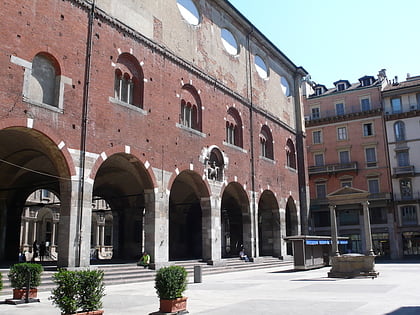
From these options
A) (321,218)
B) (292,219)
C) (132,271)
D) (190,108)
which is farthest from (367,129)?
(132,271)

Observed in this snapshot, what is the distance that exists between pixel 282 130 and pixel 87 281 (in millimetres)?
30972

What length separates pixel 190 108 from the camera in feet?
85.9

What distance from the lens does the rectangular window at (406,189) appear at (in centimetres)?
4397

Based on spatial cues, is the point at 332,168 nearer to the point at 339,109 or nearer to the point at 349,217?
the point at 349,217

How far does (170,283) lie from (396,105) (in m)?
43.1

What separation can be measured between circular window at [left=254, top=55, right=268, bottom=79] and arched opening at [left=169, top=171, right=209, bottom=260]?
36.7 feet

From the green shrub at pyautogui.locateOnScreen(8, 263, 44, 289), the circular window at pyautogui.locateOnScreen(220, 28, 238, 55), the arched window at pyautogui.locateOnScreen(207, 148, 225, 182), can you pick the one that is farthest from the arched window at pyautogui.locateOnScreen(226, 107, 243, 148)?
the green shrub at pyautogui.locateOnScreen(8, 263, 44, 289)

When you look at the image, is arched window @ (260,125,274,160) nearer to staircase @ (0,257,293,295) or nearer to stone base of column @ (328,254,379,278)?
staircase @ (0,257,293,295)

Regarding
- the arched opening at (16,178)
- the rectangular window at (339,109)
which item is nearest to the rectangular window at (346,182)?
the rectangular window at (339,109)

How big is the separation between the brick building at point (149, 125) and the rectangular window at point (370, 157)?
10.8 m

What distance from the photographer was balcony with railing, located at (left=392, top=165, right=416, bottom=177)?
4391cm

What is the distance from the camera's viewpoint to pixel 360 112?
157 feet

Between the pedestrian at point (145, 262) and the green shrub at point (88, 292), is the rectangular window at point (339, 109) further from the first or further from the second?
the green shrub at point (88, 292)

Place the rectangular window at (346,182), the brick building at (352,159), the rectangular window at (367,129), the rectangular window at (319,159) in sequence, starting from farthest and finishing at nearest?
the rectangular window at (319,159) < the rectangular window at (367,129) < the rectangular window at (346,182) < the brick building at (352,159)
